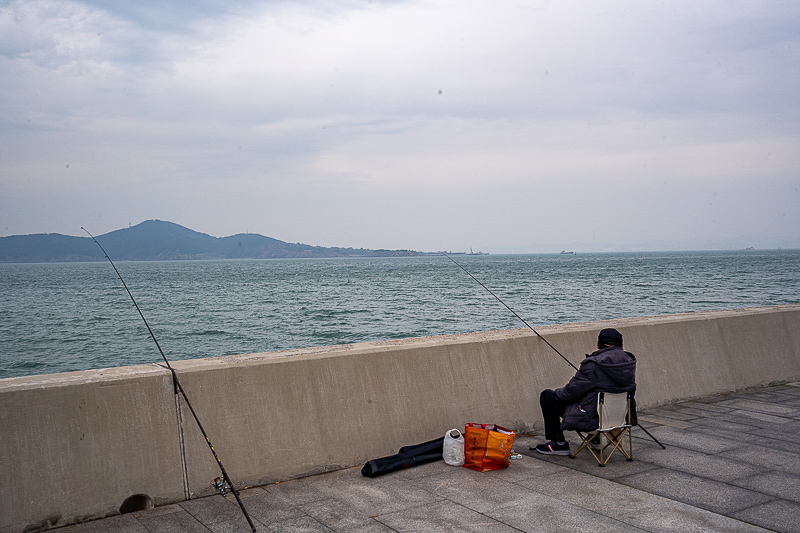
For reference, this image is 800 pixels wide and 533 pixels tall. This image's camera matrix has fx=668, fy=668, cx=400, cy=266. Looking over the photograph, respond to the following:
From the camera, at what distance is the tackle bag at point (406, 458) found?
4.93 metres

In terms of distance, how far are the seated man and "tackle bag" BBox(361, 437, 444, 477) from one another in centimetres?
98

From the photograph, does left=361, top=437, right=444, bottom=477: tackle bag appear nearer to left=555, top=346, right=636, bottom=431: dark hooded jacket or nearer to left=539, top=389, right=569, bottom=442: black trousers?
left=539, top=389, right=569, bottom=442: black trousers

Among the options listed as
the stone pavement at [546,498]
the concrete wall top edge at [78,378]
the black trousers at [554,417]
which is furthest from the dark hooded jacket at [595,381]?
the concrete wall top edge at [78,378]

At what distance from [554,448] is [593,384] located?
0.69 meters

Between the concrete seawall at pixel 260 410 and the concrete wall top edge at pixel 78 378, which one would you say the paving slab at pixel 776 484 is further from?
the concrete wall top edge at pixel 78 378

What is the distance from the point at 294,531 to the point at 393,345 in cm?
217

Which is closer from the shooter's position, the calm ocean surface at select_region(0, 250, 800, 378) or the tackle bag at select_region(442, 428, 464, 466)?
the tackle bag at select_region(442, 428, 464, 466)

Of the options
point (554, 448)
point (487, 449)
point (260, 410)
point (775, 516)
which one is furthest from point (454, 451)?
point (775, 516)

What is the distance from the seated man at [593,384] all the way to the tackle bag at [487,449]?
20.1 inches

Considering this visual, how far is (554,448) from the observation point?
5.41m

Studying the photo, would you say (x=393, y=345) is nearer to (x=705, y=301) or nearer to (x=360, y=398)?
(x=360, y=398)

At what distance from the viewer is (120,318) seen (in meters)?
46.1

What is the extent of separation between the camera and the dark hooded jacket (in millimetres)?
5047

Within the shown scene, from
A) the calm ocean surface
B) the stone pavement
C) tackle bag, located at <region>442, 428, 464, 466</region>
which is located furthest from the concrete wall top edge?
Result: the calm ocean surface
